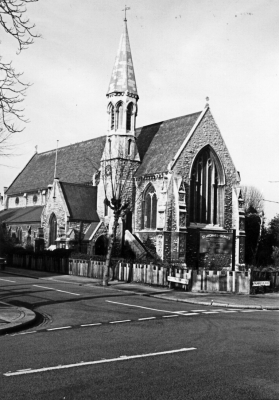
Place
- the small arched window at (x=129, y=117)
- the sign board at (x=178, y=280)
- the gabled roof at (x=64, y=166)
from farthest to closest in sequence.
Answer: the gabled roof at (x=64, y=166)
the small arched window at (x=129, y=117)
the sign board at (x=178, y=280)

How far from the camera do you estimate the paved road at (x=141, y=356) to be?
634cm

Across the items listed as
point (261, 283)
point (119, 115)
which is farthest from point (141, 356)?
point (119, 115)

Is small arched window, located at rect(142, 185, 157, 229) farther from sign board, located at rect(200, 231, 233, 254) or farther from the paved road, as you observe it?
the paved road

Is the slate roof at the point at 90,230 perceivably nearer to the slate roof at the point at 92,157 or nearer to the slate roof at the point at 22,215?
the slate roof at the point at 92,157

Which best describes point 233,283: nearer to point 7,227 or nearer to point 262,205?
point 7,227

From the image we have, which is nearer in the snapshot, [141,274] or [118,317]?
[118,317]

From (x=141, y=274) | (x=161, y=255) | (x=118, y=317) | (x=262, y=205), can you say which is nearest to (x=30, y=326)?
(x=118, y=317)

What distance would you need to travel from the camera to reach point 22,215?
47.9 metres

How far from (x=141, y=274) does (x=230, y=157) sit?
15299 mm

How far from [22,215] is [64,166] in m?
6.34

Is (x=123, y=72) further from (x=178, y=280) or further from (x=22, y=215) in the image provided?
(x=178, y=280)

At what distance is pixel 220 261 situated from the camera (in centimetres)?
3675

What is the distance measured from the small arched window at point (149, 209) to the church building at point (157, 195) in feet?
0.25

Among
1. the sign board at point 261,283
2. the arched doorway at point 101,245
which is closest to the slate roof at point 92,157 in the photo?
the arched doorway at point 101,245
